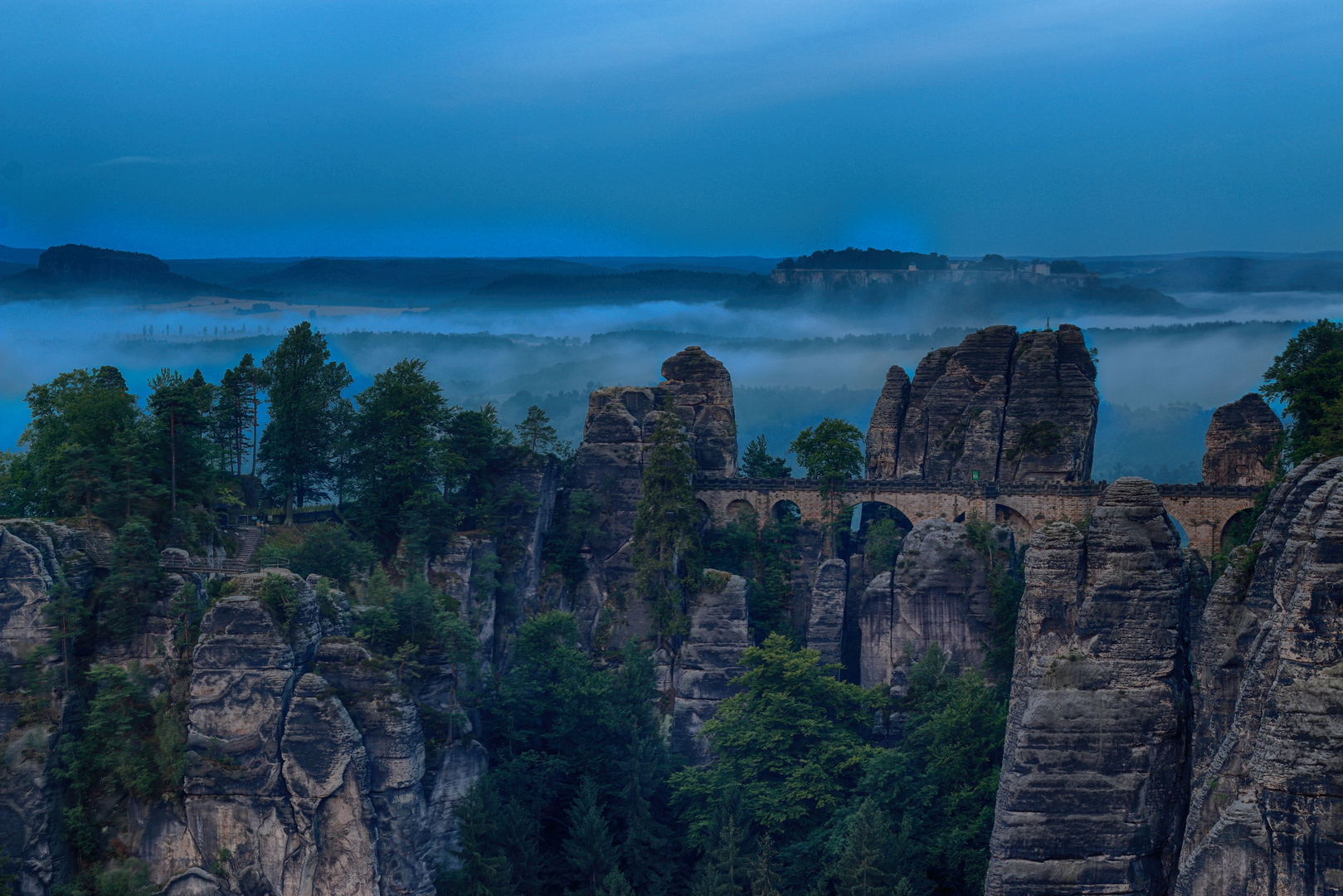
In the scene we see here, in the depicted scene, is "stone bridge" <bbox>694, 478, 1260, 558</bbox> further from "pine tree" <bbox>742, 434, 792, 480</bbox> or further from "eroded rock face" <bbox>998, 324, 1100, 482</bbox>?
"pine tree" <bbox>742, 434, 792, 480</bbox>

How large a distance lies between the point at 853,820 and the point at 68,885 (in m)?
23.7

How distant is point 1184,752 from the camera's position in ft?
91.1

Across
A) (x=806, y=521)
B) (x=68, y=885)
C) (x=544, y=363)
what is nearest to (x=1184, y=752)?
(x=68, y=885)

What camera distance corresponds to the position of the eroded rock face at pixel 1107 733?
2725cm

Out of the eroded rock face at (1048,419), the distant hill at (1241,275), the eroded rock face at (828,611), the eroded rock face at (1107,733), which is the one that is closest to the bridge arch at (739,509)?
the eroded rock face at (828,611)

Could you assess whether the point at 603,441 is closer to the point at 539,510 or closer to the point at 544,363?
the point at 539,510

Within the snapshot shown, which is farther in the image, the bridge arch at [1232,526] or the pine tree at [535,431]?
the pine tree at [535,431]

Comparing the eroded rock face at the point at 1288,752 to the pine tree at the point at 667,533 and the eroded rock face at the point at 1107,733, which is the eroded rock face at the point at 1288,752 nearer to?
the eroded rock face at the point at 1107,733

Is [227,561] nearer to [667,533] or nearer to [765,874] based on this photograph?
[667,533]

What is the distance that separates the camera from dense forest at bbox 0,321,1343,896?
143 ft

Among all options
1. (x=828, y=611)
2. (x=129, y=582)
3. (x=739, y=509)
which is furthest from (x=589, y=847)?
(x=739, y=509)

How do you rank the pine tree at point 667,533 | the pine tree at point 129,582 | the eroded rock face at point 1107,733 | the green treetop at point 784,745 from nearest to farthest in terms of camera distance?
1. the eroded rock face at point 1107,733
2. the pine tree at point 129,582
3. the green treetop at point 784,745
4. the pine tree at point 667,533

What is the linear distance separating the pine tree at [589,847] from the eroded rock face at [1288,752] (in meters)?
23.4

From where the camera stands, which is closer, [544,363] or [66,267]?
[66,267]
